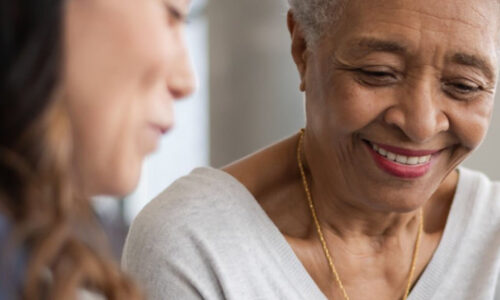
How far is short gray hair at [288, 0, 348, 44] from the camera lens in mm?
1569

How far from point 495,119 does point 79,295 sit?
196 cm

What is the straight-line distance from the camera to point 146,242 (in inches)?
63.1

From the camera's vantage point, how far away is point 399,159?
159 cm

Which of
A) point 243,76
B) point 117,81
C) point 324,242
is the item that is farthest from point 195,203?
point 243,76

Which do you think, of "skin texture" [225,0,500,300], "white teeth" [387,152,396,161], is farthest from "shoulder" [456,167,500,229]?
"white teeth" [387,152,396,161]

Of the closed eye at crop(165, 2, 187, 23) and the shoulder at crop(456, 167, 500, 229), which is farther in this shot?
the shoulder at crop(456, 167, 500, 229)

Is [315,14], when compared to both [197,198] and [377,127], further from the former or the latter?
[197,198]

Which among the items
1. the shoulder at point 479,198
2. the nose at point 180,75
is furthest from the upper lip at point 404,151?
the nose at point 180,75

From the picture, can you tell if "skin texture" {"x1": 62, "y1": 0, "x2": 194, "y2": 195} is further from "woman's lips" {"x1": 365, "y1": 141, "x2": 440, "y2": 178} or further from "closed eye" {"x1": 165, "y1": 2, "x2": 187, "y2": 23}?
"woman's lips" {"x1": 365, "y1": 141, "x2": 440, "y2": 178}

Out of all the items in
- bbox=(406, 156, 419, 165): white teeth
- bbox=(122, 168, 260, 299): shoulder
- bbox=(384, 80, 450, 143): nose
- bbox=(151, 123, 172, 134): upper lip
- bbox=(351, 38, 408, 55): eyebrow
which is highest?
bbox=(151, 123, 172, 134): upper lip

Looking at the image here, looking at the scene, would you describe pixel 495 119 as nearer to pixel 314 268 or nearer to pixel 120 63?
pixel 314 268

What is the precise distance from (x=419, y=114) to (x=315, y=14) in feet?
0.99

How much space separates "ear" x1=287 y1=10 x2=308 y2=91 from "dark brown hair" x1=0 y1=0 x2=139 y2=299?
3.10ft

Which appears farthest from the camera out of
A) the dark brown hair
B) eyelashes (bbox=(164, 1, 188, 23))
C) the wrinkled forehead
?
the wrinkled forehead
